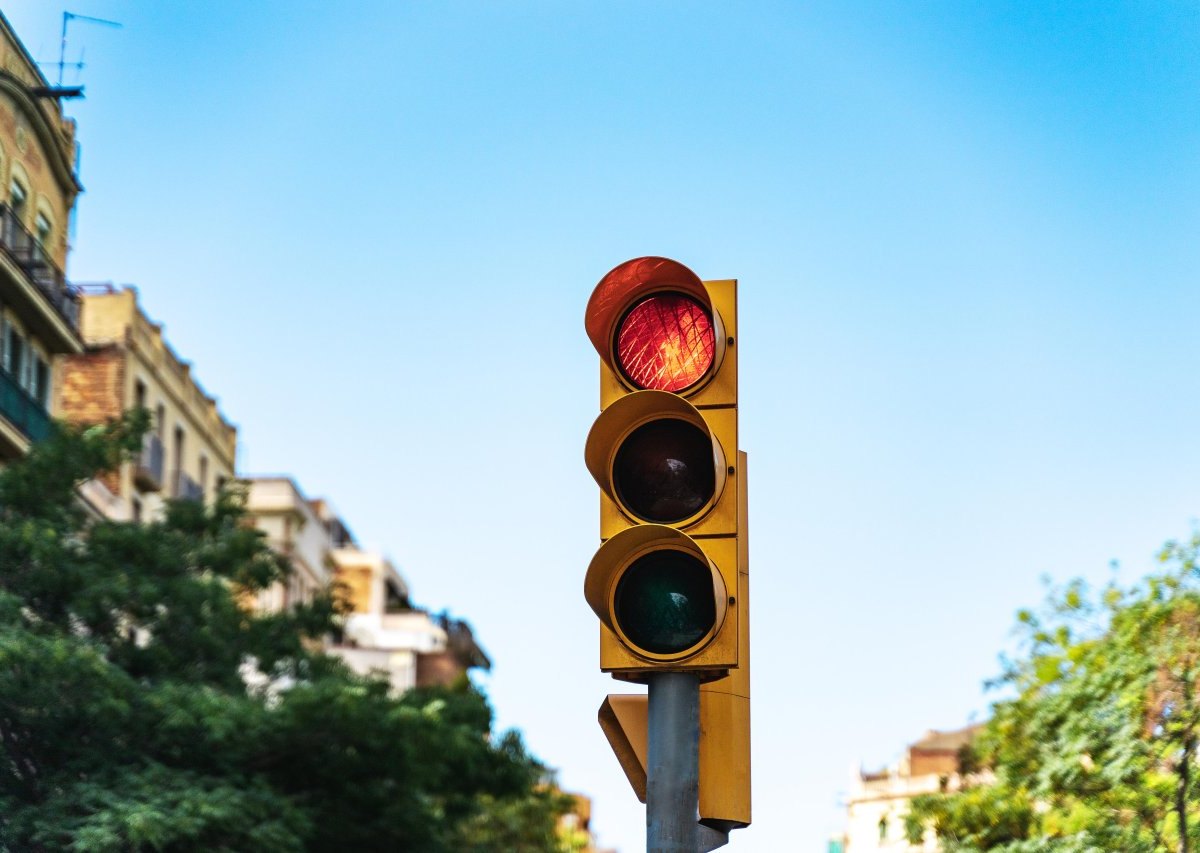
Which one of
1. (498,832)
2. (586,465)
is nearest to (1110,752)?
(498,832)

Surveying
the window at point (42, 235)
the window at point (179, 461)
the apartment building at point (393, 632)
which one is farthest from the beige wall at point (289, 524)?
the window at point (42, 235)

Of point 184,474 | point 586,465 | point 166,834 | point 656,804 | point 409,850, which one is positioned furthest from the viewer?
point 184,474

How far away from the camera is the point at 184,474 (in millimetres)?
44656

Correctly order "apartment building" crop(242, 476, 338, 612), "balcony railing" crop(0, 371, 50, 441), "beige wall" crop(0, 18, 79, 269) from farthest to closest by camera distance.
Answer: "apartment building" crop(242, 476, 338, 612) < "beige wall" crop(0, 18, 79, 269) < "balcony railing" crop(0, 371, 50, 441)

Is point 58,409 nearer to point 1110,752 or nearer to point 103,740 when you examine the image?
point 103,740

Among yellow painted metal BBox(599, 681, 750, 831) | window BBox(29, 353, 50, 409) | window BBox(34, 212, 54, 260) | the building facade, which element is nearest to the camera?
yellow painted metal BBox(599, 681, 750, 831)

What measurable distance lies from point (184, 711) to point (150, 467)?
65.4ft

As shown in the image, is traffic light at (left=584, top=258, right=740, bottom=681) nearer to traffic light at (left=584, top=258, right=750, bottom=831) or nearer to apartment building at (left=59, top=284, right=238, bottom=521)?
traffic light at (left=584, top=258, right=750, bottom=831)

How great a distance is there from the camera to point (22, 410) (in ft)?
107

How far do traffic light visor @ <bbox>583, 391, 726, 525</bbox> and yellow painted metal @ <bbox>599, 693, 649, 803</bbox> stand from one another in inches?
15.7

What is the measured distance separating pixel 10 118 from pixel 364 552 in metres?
39.6

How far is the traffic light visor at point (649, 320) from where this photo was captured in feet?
14.7

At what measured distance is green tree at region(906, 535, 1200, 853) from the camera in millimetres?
22781

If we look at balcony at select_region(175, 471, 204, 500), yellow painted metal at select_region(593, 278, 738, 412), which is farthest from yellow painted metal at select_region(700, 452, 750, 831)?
balcony at select_region(175, 471, 204, 500)
